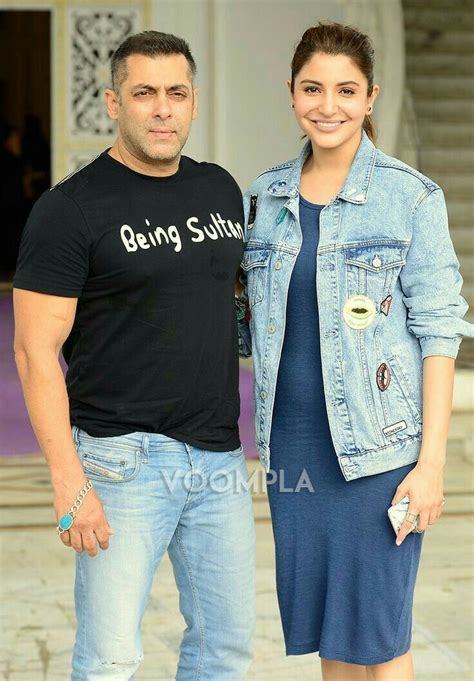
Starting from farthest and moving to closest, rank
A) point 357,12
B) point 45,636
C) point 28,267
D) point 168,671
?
point 357,12
point 45,636
point 168,671
point 28,267

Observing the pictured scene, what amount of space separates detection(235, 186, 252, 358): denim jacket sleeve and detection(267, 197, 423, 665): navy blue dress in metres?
0.21

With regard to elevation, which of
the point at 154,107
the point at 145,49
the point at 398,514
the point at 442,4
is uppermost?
the point at 442,4

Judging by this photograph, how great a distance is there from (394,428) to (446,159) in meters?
6.36

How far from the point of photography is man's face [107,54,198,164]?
2.29m

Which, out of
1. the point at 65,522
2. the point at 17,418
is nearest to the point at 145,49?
the point at 65,522

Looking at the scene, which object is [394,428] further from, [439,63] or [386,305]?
[439,63]

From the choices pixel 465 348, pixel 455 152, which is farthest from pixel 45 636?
pixel 455 152

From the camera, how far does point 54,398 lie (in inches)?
87.7

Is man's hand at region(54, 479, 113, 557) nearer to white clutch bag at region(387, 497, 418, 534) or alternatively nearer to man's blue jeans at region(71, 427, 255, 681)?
man's blue jeans at region(71, 427, 255, 681)

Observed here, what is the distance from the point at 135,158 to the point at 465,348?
601 centimetres

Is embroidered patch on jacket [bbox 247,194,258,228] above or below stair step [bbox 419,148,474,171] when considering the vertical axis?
above

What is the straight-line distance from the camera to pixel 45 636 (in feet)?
11.6

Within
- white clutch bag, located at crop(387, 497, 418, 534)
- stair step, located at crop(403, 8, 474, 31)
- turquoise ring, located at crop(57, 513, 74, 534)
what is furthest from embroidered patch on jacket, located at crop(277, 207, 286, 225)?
stair step, located at crop(403, 8, 474, 31)

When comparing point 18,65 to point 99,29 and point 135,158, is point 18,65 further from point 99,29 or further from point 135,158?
point 135,158
